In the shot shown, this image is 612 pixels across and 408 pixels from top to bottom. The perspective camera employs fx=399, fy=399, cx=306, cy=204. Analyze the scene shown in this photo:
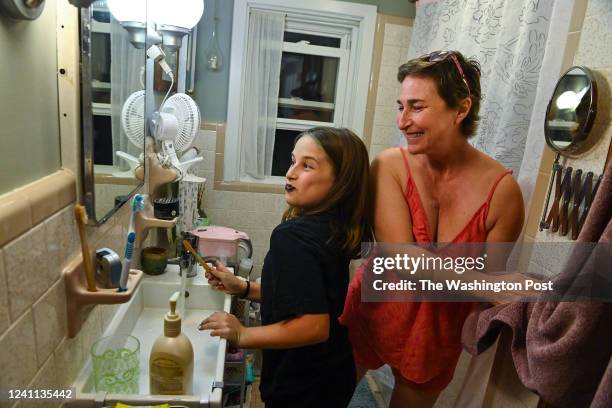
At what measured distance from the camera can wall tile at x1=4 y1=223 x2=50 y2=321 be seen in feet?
1.75

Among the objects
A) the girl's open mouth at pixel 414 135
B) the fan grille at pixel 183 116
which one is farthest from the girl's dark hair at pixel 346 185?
the fan grille at pixel 183 116

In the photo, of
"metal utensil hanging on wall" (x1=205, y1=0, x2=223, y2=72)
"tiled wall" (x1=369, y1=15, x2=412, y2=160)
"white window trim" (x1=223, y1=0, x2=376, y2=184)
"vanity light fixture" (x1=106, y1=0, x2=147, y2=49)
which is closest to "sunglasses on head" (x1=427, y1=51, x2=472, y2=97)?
"vanity light fixture" (x1=106, y1=0, x2=147, y2=49)

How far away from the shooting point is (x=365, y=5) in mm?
2223

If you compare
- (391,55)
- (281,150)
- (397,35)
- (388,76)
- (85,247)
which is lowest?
(85,247)

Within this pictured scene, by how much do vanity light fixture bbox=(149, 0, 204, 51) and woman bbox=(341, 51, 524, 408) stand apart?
2.89 ft

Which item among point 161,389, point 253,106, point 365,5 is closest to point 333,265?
point 161,389

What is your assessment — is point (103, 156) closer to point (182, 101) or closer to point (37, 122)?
point (37, 122)

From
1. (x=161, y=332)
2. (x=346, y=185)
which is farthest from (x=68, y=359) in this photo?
(x=346, y=185)

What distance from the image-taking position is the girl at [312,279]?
841 mm

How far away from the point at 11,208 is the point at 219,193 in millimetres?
1834

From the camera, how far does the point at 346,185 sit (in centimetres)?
92

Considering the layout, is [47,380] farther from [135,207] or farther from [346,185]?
[346,185]

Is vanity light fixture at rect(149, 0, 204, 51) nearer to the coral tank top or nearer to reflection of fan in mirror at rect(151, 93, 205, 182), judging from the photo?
reflection of fan in mirror at rect(151, 93, 205, 182)

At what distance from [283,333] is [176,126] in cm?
91
